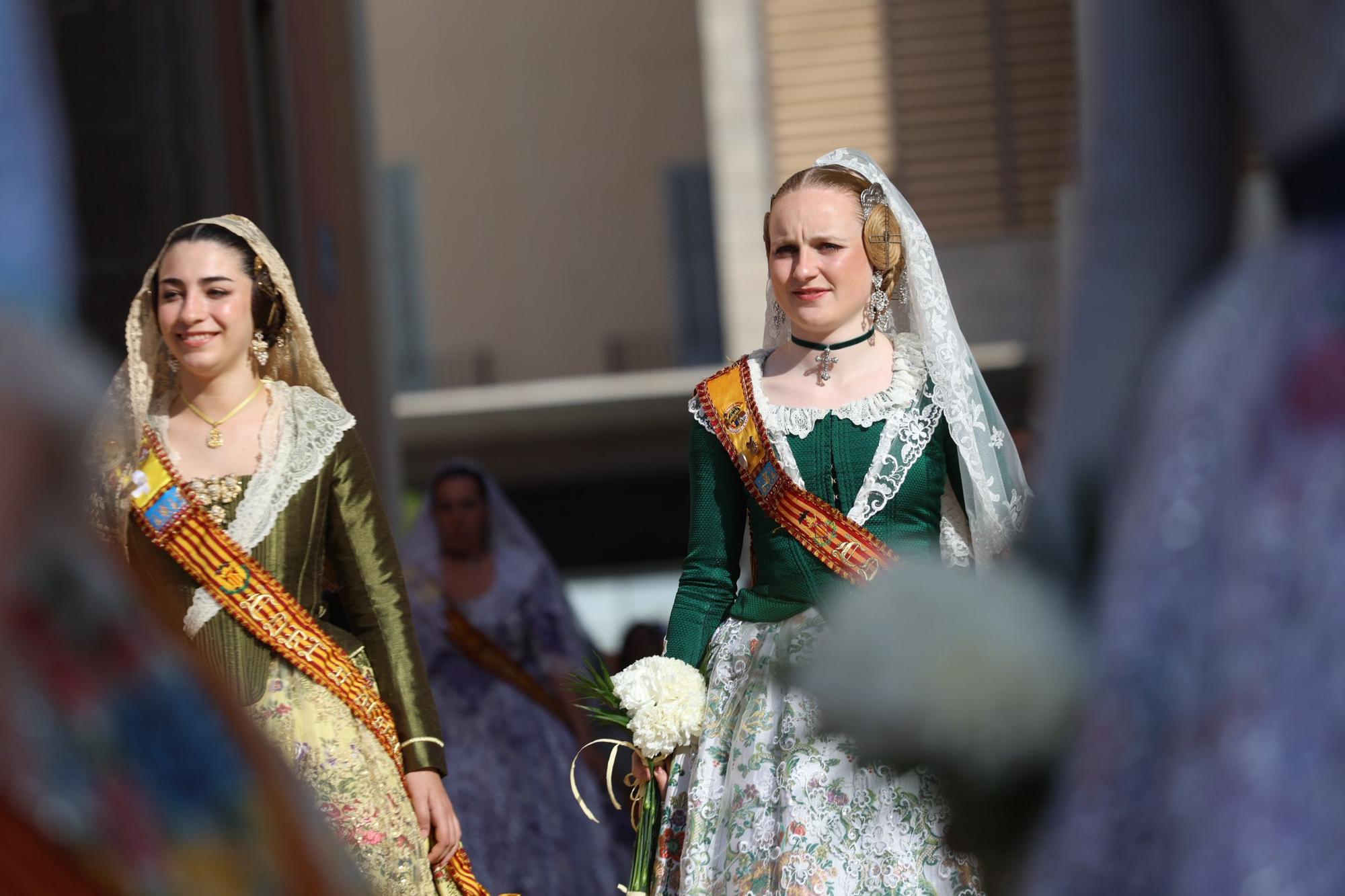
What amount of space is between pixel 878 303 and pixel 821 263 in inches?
6.5

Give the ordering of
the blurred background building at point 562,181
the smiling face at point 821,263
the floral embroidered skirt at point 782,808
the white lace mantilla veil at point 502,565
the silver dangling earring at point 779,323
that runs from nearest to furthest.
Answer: the floral embroidered skirt at point 782,808, the smiling face at point 821,263, the silver dangling earring at point 779,323, the white lace mantilla veil at point 502,565, the blurred background building at point 562,181

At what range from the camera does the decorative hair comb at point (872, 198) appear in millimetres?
4164

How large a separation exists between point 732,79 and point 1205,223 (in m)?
12.9

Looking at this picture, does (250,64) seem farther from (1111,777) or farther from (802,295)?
(1111,777)

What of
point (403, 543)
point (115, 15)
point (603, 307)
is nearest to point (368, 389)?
point (403, 543)

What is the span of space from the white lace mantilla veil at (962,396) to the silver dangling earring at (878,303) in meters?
0.05

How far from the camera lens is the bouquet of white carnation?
381 centimetres

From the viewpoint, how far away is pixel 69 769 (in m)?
1.35

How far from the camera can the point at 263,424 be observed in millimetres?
4059

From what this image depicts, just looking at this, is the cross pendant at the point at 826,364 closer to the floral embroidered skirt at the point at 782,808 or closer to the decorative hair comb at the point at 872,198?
the decorative hair comb at the point at 872,198

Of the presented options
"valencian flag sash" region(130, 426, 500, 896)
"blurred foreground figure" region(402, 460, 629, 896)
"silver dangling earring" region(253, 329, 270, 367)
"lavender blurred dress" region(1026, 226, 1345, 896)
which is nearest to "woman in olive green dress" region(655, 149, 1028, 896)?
"valencian flag sash" region(130, 426, 500, 896)

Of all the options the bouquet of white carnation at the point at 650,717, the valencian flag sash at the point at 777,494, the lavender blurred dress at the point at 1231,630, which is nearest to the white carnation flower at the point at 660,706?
the bouquet of white carnation at the point at 650,717

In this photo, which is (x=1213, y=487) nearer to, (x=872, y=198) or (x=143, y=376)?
(x=872, y=198)

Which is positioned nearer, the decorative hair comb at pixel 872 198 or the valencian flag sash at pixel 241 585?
the valencian flag sash at pixel 241 585
